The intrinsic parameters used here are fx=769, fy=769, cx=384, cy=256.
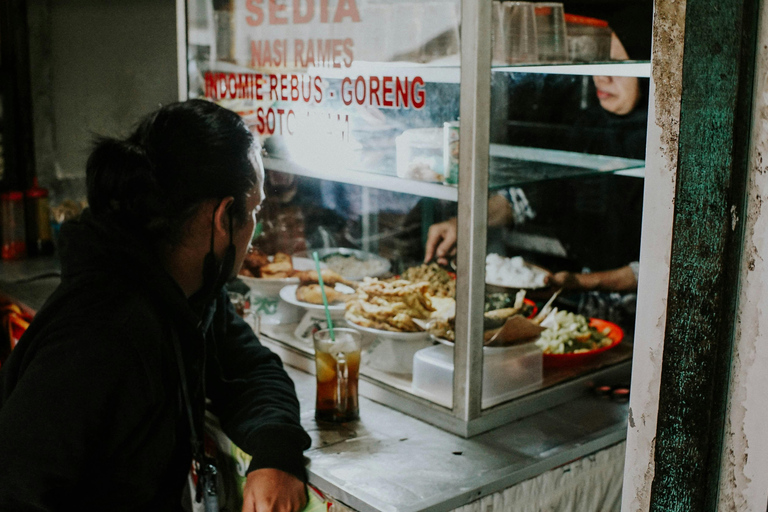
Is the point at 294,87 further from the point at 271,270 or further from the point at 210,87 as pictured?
the point at 271,270

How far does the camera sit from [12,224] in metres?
3.54

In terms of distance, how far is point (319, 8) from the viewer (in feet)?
6.35

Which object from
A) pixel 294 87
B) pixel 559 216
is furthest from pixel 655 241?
pixel 559 216

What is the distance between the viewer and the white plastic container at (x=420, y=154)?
173cm

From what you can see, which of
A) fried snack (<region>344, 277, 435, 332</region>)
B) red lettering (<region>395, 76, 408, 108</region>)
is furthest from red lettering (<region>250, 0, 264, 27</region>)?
fried snack (<region>344, 277, 435, 332</region>)

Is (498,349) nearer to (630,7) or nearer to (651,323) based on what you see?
(651,323)

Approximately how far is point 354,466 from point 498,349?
0.43 metres

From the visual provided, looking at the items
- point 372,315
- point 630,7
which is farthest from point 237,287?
point 630,7

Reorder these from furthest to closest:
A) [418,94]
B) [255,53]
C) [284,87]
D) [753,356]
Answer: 1. [255,53]
2. [284,87]
3. [418,94]
4. [753,356]

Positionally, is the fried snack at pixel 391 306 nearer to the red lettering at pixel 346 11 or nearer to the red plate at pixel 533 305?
the red plate at pixel 533 305

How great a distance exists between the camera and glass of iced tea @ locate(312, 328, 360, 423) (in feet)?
5.70

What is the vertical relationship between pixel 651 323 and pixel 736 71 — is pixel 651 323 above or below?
below

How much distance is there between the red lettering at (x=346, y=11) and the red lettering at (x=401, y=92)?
0.22m

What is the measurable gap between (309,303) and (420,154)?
61 centimetres
